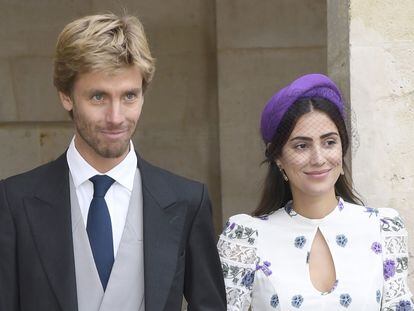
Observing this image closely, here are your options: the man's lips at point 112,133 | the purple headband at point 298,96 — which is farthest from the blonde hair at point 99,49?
the purple headband at point 298,96

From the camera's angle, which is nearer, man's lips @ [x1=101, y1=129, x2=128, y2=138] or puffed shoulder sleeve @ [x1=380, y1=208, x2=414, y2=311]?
man's lips @ [x1=101, y1=129, x2=128, y2=138]

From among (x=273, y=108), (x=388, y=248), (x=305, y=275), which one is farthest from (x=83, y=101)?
(x=388, y=248)

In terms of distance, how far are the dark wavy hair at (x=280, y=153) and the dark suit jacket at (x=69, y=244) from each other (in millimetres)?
393

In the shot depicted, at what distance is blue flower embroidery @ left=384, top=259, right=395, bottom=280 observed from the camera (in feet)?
7.88

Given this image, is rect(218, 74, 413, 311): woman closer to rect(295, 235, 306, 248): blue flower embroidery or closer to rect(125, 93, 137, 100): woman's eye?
rect(295, 235, 306, 248): blue flower embroidery

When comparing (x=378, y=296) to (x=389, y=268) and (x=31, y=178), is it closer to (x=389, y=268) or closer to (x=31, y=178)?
(x=389, y=268)

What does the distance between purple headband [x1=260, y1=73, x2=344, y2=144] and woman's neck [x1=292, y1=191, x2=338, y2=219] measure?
0.21m

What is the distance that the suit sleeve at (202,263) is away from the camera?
2115mm

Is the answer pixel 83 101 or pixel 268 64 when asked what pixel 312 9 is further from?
pixel 83 101

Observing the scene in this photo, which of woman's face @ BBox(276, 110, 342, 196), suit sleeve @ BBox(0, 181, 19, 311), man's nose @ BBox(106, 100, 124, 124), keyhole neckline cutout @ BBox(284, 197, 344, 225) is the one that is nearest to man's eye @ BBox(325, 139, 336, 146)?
woman's face @ BBox(276, 110, 342, 196)

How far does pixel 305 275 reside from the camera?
2408 mm

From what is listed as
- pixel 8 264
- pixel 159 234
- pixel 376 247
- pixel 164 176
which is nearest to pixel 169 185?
pixel 164 176

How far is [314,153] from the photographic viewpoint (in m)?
2.35

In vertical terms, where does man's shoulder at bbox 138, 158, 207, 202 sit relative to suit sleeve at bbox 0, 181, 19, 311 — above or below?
above
